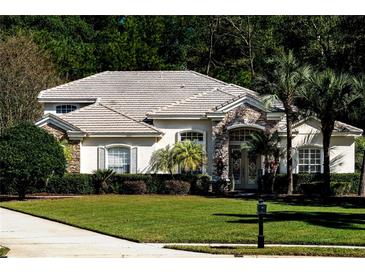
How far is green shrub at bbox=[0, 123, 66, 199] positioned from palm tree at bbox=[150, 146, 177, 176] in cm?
555

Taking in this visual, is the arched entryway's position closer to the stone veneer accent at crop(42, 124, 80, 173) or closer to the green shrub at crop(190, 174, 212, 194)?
the green shrub at crop(190, 174, 212, 194)

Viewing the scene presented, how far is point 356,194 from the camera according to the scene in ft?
113

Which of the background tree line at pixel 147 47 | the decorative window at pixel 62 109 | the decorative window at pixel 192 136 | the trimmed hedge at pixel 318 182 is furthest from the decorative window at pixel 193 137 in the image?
the background tree line at pixel 147 47

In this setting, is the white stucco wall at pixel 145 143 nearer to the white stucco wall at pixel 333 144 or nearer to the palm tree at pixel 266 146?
the palm tree at pixel 266 146

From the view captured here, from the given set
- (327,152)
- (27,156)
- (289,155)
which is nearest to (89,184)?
(27,156)

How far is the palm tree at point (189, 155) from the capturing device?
115ft

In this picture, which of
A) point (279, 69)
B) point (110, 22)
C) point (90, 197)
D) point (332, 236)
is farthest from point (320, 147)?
point (110, 22)

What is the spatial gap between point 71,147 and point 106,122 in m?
2.05

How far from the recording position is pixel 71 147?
35.6 metres

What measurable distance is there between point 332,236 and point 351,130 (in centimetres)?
1921

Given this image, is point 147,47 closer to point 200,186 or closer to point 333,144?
point 333,144

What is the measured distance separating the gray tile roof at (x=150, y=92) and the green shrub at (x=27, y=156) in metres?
7.16

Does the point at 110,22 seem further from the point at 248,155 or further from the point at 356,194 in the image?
the point at 356,194

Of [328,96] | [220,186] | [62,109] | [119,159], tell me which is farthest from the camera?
[62,109]
